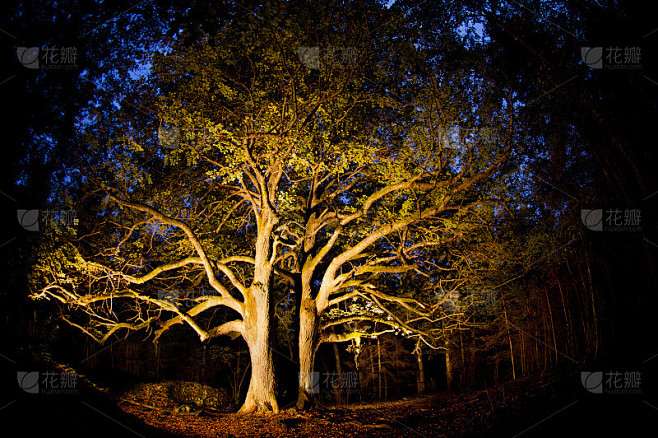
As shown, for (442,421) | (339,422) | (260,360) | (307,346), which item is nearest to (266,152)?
(260,360)

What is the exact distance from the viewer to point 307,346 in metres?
11.2

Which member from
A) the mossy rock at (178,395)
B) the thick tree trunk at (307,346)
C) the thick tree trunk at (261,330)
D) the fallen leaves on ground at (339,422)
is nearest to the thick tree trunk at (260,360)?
the thick tree trunk at (261,330)

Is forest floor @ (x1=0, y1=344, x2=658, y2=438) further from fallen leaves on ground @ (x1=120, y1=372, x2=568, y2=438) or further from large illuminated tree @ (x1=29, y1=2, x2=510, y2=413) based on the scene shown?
large illuminated tree @ (x1=29, y1=2, x2=510, y2=413)

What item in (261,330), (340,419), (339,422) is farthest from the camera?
(261,330)

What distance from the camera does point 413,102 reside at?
32.6ft

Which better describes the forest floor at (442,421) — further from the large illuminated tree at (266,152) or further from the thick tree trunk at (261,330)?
the large illuminated tree at (266,152)

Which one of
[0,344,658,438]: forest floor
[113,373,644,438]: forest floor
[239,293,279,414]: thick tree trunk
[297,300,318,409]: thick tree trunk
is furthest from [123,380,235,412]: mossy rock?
[297,300,318,409]: thick tree trunk

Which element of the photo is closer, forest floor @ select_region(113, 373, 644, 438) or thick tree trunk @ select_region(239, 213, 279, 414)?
forest floor @ select_region(113, 373, 644, 438)

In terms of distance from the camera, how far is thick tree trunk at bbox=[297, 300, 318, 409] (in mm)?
11047

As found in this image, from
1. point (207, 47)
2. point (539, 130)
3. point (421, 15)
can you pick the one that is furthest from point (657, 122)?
point (207, 47)

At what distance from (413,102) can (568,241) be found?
20.2 ft

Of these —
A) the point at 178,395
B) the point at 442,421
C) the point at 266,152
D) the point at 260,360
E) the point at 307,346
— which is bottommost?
the point at 178,395

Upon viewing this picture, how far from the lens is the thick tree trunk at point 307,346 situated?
11.0 metres

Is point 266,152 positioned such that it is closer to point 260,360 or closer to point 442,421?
point 260,360
